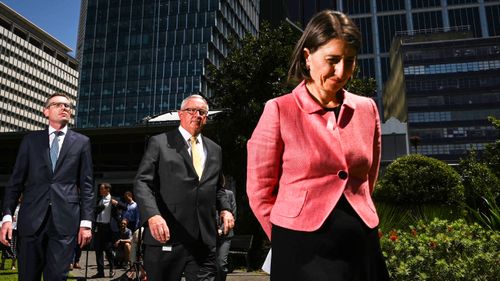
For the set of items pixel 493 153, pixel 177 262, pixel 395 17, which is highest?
pixel 395 17

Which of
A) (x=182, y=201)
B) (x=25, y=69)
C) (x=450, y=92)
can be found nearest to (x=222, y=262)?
(x=182, y=201)

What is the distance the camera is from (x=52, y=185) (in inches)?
135

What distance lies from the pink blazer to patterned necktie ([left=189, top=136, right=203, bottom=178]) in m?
1.68

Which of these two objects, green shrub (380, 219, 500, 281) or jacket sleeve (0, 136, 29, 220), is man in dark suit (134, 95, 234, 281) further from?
green shrub (380, 219, 500, 281)

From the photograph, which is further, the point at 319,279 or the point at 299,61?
the point at 299,61

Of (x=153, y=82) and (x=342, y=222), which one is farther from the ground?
(x=153, y=82)

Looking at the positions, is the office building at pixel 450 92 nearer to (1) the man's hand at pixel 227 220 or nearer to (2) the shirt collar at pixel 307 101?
(1) the man's hand at pixel 227 220

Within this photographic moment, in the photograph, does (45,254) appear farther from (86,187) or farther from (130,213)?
(130,213)

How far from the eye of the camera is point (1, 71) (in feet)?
412

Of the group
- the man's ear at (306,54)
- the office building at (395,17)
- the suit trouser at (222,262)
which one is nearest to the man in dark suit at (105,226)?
the suit trouser at (222,262)

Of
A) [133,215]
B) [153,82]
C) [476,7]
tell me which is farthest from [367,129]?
[476,7]

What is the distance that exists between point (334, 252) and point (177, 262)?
178cm

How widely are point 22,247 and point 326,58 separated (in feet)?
9.42

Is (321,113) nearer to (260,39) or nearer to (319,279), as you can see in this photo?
(319,279)
